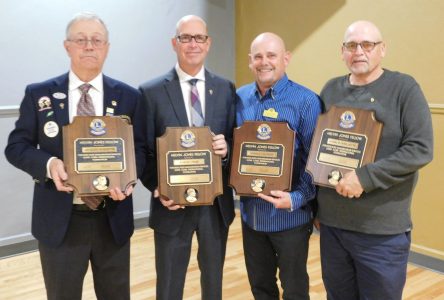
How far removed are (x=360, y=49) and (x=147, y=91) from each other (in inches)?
38.8

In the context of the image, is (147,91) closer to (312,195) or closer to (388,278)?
(312,195)

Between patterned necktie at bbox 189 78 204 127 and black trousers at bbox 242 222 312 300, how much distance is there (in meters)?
0.61

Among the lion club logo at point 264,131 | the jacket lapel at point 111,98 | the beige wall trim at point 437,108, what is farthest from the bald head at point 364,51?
the beige wall trim at point 437,108

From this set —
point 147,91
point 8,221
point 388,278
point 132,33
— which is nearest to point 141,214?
point 8,221

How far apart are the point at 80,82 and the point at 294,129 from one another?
3.29ft

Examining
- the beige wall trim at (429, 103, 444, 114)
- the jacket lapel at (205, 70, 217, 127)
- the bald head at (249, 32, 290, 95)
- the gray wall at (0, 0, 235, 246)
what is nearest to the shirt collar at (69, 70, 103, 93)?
the jacket lapel at (205, 70, 217, 127)

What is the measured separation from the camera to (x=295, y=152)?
2.22m

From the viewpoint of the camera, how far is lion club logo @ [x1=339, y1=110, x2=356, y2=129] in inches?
76.7

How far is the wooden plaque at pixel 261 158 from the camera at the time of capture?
208 cm

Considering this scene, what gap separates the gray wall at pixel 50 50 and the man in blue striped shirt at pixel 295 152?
2.37m

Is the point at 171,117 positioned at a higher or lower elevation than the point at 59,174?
higher

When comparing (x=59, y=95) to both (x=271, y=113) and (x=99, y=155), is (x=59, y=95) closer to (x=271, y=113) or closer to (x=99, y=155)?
(x=99, y=155)

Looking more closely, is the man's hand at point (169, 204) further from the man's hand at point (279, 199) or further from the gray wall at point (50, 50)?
the gray wall at point (50, 50)

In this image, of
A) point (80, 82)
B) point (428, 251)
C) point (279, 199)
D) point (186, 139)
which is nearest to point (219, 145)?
point (186, 139)
